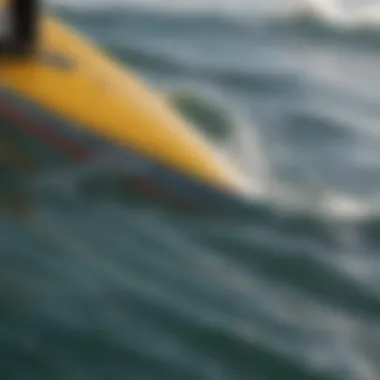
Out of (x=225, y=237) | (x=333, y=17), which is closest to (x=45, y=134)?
(x=225, y=237)

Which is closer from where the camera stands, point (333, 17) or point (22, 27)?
point (22, 27)

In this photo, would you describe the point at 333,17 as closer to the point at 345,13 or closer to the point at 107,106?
the point at 345,13

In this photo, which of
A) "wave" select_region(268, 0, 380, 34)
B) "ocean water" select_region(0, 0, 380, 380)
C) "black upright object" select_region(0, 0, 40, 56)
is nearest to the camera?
"ocean water" select_region(0, 0, 380, 380)

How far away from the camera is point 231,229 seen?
1.30m

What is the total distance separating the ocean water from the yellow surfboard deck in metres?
0.07

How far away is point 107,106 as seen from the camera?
54.0 inches

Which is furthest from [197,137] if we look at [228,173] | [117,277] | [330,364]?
[330,364]

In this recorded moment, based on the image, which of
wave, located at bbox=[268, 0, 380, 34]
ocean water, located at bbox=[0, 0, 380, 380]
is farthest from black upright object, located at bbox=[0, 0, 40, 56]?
wave, located at bbox=[268, 0, 380, 34]

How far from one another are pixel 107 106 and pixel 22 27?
Answer: 6.8 inches

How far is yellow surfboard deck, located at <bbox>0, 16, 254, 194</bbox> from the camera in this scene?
133 cm

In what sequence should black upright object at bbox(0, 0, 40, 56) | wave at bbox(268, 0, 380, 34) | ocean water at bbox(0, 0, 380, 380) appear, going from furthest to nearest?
wave at bbox(268, 0, 380, 34) → black upright object at bbox(0, 0, 40, 56) → ocean water at bbox(0, 0, 380, 380)

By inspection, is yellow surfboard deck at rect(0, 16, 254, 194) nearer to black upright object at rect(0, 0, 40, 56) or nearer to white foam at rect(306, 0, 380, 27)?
black upright object at rect(0, 0, 40, 56)

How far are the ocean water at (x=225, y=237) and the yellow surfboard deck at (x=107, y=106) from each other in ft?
0.24

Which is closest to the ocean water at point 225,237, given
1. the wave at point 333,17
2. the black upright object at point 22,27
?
the wave at point 333,17
